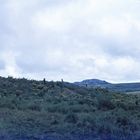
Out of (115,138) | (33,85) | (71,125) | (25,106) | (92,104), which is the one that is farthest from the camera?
(33,85)

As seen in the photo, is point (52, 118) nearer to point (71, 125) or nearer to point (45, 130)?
point (71, 125)

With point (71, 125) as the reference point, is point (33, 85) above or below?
above

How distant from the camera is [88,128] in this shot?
2575cm

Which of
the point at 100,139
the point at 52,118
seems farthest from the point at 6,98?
the point at 100,139

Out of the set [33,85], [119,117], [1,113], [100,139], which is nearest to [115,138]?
[100,139]

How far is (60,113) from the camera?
3388cm

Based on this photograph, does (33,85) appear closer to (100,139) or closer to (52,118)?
(52,118)

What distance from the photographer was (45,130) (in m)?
24.7

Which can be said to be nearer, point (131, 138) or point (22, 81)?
point (131, 138)

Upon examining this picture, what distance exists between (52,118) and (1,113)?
292 centimetres

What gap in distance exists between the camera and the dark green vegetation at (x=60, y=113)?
22.7 metres

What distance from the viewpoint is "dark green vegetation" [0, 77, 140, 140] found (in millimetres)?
22688

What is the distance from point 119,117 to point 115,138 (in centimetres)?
999

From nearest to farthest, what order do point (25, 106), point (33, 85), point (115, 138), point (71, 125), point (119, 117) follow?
point (115, 138), point (71, 125), point (119, 117), point (25, 106), point (33, 85)
